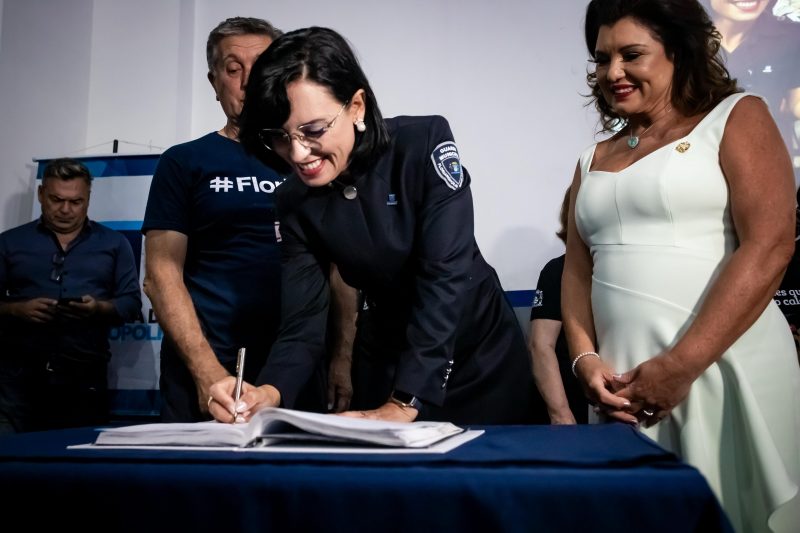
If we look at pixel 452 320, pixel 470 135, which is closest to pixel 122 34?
pixel 470 135

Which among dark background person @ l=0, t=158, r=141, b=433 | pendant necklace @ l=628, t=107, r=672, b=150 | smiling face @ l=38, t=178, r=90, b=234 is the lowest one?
dark background person @ l=0, t=158, r=141, b=433

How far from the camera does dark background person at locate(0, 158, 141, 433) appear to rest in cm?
338

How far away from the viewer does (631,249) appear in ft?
4.73

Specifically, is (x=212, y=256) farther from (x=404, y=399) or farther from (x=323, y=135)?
(x=404, y=399)

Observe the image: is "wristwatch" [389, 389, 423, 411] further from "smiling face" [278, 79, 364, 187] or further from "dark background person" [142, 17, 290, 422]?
"dark background person" [142, 17, 290, 422]

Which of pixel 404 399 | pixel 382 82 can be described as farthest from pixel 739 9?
pixel 404 399

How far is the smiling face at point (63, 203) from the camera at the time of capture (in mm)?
3703

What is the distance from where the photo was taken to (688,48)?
1496 mm

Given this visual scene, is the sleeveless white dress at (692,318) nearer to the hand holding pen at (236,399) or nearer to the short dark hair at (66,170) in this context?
the hand holding pen at (236,399)

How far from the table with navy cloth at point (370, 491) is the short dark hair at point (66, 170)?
306 centimetres

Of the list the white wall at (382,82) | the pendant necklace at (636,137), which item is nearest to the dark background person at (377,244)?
the pendant necklace at (636,137)

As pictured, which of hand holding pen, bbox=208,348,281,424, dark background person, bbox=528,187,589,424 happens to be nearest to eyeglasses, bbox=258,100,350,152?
hand holding pen, bbox=208,348,281,424

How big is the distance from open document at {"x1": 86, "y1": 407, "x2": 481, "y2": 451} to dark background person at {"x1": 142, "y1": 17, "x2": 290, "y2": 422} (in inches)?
36.5

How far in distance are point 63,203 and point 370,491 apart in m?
3.34
